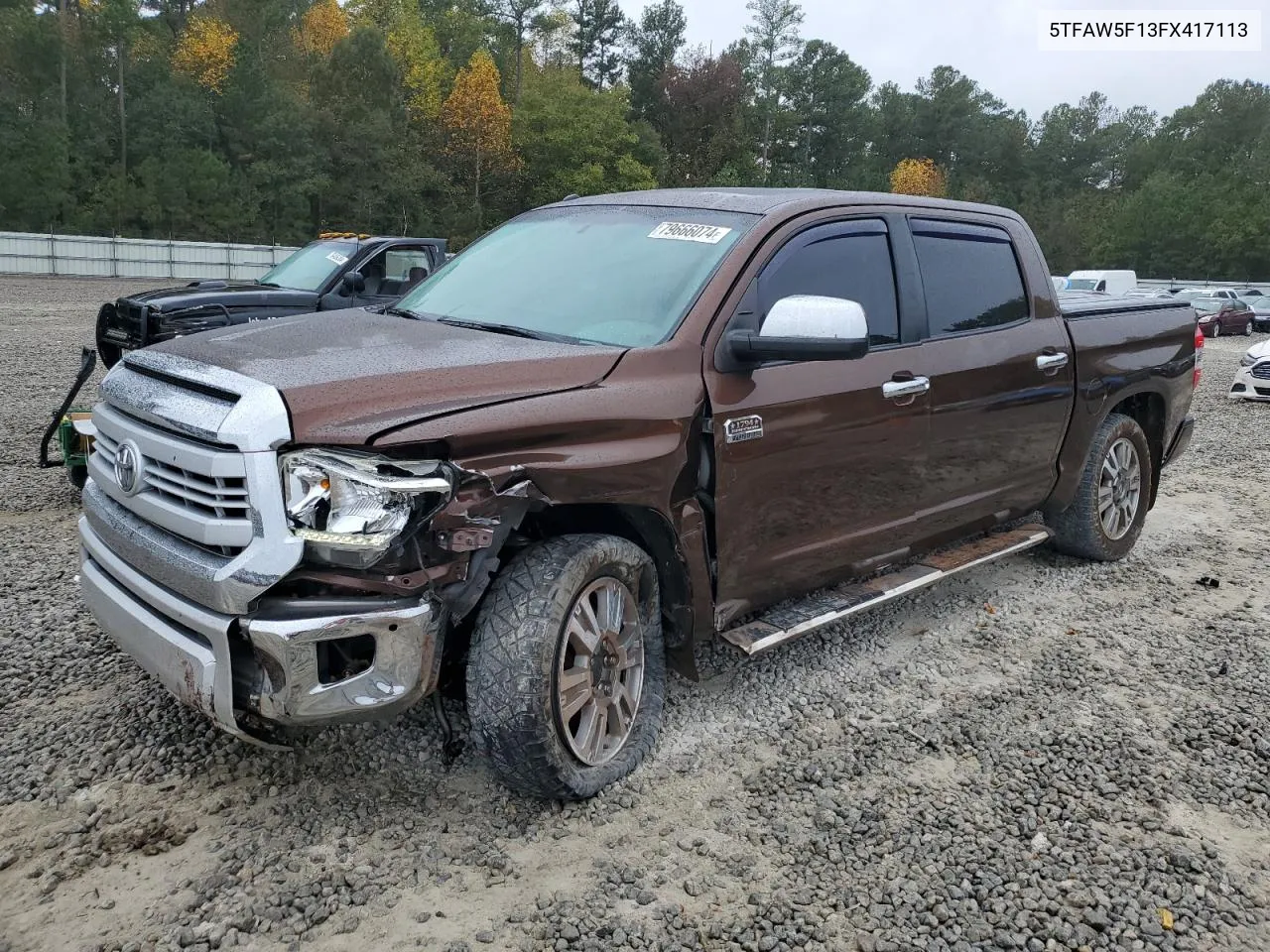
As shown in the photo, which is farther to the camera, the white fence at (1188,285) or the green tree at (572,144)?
the green tree at (572,144)

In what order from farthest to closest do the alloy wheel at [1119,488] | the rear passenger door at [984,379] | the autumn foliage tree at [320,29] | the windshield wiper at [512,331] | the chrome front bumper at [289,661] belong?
the autumn foliage tree at [320,29] < the alloy wheel at [1119,488] < the rear passenger door at [984,379] < the windshield wiper at [512,331] < the chrome front bumper at [289,661]

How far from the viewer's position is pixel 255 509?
2.61 metres

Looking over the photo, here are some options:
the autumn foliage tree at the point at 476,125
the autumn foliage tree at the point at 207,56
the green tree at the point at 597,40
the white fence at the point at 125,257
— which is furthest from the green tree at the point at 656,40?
the white fence at the point at 125,257

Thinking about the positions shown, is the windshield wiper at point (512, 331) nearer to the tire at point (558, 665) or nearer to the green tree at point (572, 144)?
the tire at point (558, 665)

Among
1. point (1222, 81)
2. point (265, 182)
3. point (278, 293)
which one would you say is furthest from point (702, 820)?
point (1222, 81)

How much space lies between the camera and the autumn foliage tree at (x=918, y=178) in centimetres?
8031

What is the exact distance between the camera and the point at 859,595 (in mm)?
4023

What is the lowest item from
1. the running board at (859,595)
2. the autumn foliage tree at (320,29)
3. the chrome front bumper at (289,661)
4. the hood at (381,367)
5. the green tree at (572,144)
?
the running board at (859,595)

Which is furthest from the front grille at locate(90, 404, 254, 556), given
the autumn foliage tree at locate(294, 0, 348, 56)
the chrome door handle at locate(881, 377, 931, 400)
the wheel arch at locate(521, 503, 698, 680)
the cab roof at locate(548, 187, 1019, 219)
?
the autumn foliage tree at locate(294, 0, 348, 56)

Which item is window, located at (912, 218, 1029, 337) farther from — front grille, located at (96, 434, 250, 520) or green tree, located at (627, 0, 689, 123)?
green tree, located at (627, 0, 689, 123)

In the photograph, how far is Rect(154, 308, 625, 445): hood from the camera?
8.73 ft

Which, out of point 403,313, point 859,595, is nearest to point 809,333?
point 859,595

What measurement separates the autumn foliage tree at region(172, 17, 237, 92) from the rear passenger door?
54892 mm

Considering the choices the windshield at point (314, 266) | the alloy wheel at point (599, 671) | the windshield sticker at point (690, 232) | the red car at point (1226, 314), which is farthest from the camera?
the red car at point (1226, 314)
